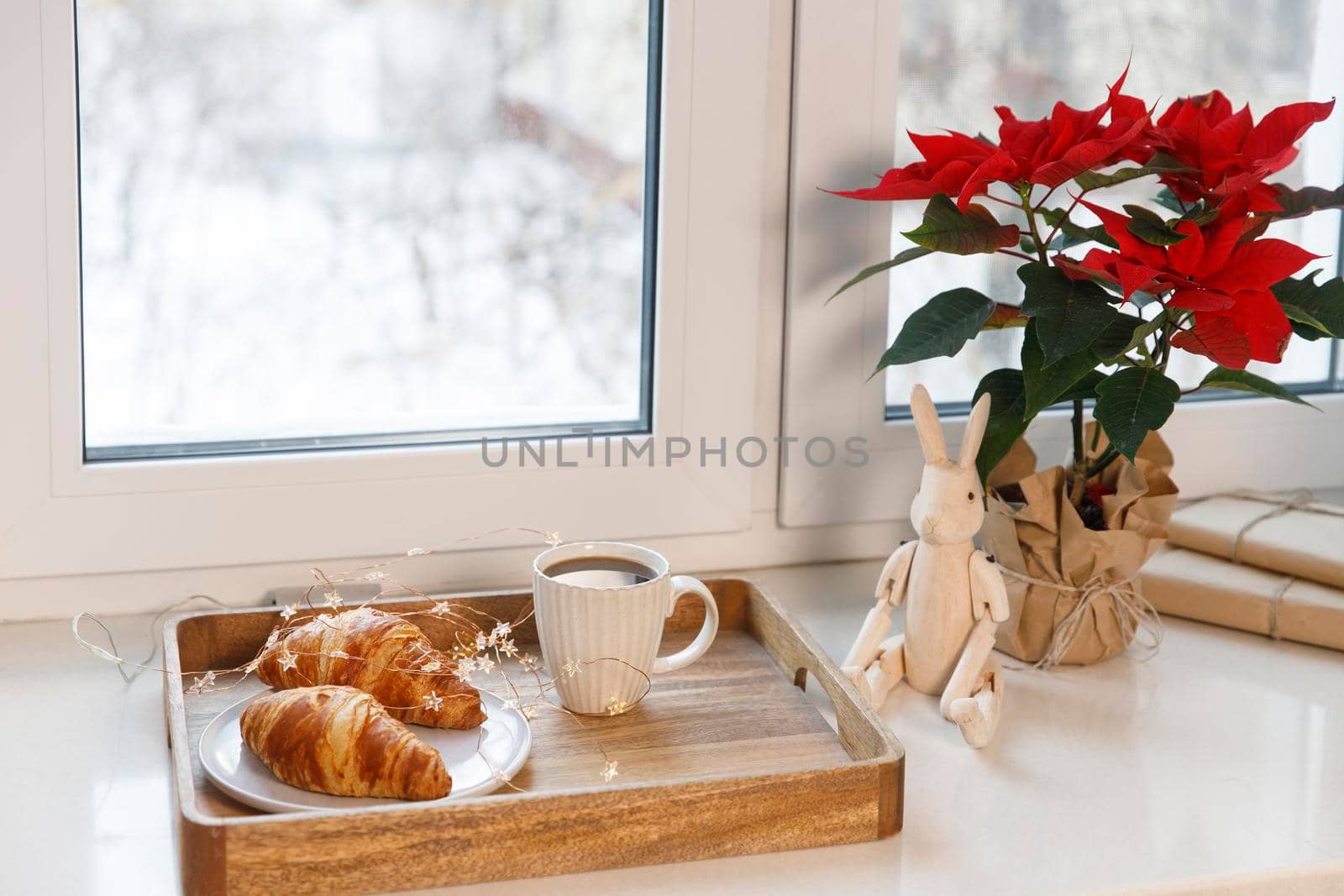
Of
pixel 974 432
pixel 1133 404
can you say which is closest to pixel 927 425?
pixel 974 432

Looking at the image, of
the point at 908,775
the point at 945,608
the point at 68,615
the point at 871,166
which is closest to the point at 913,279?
the point at 871,166

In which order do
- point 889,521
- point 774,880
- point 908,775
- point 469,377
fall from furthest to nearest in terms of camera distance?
point 889,521 < point 469,377 < point 908,775 < point 774,880

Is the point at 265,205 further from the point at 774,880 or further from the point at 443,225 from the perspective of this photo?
the point at 774,880

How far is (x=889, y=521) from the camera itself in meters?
1.20

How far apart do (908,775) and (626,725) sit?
0.59 ft

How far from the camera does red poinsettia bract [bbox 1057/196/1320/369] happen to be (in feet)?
2.83

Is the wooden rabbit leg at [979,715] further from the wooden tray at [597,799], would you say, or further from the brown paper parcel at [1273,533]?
the brown paper parcel at [1273,533]

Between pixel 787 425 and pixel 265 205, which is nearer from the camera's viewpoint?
pixel 265 205

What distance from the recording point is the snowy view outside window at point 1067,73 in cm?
114

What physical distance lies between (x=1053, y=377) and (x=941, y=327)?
0.11 metres

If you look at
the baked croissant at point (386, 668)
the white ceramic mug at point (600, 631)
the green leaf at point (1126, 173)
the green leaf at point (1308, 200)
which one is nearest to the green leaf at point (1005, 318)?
the green leaf at point (1126, 173)

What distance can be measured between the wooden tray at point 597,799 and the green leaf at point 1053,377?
0.73 ft

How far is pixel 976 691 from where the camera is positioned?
35.4 inches

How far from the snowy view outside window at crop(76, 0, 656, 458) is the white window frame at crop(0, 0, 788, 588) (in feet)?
0.10
